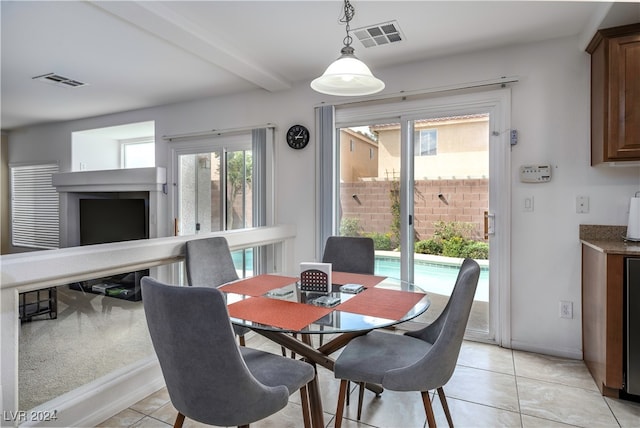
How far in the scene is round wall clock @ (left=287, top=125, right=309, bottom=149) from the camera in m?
3.75

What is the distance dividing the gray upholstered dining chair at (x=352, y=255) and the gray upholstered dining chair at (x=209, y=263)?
0.78 m

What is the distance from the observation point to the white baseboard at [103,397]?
1.82 metres

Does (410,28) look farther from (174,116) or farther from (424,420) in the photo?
(174,116)

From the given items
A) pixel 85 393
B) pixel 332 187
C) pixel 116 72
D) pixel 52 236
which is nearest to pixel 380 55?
pixel 332 187

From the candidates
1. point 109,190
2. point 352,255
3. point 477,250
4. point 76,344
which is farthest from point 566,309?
point 109,190

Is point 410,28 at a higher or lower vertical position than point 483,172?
higher

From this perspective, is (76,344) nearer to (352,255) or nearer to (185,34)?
(352,255)

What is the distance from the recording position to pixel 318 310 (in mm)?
1714

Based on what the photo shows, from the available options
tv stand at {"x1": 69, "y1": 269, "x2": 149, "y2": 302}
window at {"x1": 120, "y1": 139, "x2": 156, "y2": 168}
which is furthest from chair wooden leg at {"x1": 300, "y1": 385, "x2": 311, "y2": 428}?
window at {"x1": 120, "y1": 139, "x2": 156, "y2": 168}

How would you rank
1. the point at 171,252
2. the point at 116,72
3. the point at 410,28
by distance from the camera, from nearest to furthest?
the point at 171,252 → the point at 410,28 → the point at 116,72

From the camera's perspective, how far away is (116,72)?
11.7 ft

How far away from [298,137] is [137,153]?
12.8ft

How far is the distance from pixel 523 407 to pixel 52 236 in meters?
6.90

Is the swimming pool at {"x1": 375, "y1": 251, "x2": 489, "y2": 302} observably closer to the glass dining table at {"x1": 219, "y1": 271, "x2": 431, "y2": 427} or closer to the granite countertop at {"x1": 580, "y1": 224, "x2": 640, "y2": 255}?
the granite countertop at {"x1": 580, "y1": 224, "x2": 640, "y2": 255}
